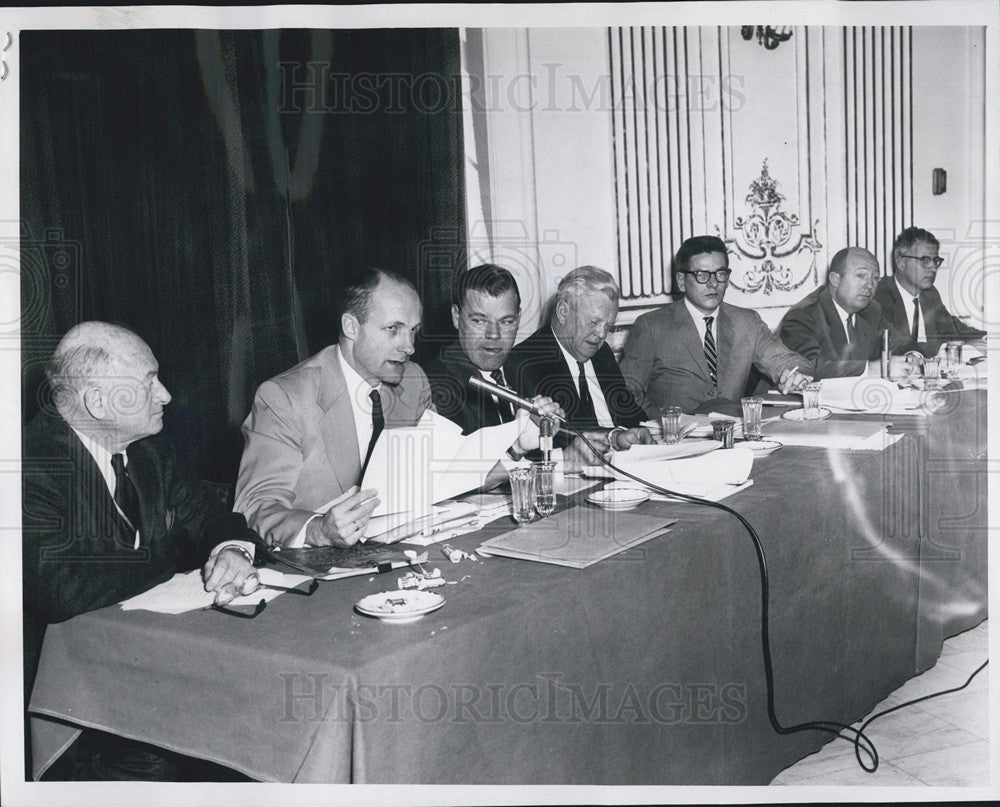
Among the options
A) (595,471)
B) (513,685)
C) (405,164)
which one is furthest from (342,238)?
(513,685)

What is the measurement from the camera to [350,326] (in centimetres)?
220

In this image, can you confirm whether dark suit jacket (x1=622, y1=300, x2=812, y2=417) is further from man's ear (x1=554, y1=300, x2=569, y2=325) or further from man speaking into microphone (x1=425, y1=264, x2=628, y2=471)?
man speaking into microphone (x1=425, y1=264, x2=628, y2=471)

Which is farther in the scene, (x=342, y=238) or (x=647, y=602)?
(x=342, y=238)

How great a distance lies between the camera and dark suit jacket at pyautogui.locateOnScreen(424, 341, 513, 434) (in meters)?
2.39

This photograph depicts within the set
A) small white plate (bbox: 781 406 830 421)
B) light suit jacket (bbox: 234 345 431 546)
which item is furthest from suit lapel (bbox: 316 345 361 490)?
small white plate (bbox: 781 406 830 421)

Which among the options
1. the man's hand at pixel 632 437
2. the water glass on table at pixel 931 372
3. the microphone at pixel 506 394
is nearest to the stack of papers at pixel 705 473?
the microphone at pixel 506 394

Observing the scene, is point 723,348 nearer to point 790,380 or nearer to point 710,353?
point 710,353

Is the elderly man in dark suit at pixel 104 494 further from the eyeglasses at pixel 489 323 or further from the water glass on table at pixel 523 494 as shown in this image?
the eyeglasses at pixel 489 323

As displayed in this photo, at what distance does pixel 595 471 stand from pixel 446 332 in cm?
58

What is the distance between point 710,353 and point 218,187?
1458 millimetres

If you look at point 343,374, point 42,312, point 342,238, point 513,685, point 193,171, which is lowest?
point 513,685

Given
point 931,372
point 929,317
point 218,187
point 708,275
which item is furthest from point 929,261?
point 218,187

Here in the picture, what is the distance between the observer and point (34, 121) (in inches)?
76.6

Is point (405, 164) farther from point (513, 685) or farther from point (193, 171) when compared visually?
point (513, 685)
